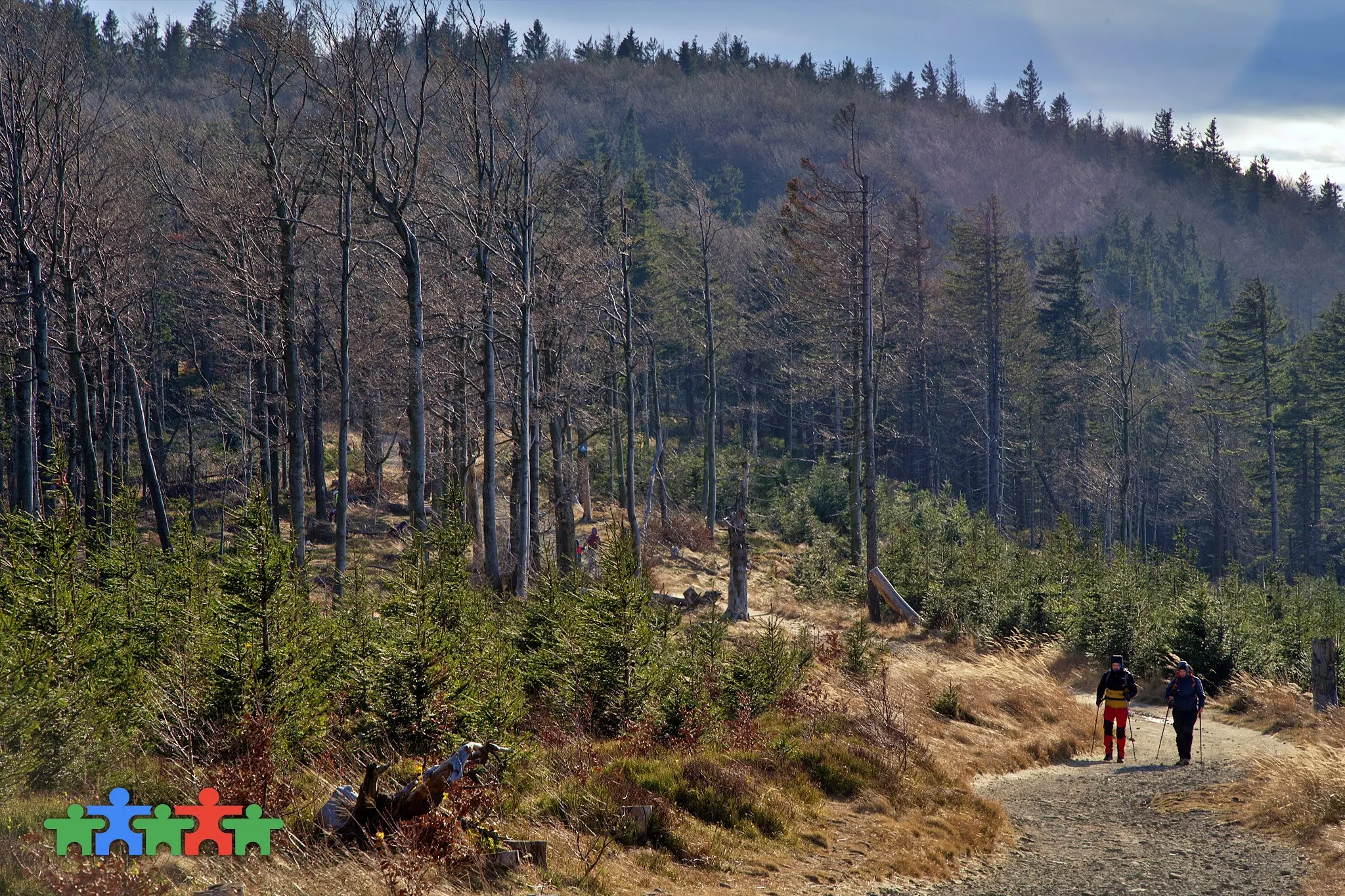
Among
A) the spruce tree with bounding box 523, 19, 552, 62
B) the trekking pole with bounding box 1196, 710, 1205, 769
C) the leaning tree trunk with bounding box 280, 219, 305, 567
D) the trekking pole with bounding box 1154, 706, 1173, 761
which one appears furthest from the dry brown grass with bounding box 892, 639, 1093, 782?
the spruce tree with bounding box 523, 19, 552, 62

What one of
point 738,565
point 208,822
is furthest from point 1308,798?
point 738,565

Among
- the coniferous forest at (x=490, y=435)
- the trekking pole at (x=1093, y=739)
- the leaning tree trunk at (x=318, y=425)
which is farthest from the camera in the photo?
the leaning tree trunk at (x=318, y=425)

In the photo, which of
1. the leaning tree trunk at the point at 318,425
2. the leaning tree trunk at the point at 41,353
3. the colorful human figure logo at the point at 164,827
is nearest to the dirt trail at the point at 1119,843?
the colorful human figure logo at the point at 164,827

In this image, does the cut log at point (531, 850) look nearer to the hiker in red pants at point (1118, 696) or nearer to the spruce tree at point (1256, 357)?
the hiker in red pants at point (1118, 696)

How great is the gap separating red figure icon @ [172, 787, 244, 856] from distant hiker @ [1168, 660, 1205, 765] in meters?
13.3

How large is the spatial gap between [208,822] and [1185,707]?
13577 mm

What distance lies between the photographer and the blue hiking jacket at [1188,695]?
14.1 meters

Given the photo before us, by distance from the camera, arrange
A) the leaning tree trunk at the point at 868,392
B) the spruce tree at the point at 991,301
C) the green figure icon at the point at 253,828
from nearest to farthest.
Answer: the green figure icon at the point at 253,828 < the leaning tree trunk at the point at 868,392 < the spruce tree at the point at 991,301

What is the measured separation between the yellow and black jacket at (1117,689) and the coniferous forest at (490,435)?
13.0 ft

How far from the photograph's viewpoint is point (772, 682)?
12867 millimetres

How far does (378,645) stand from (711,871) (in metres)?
3.72

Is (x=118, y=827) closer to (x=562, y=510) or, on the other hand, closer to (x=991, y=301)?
(x=562, y=510)

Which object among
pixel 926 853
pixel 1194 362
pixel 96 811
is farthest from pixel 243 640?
pixel 1194 362

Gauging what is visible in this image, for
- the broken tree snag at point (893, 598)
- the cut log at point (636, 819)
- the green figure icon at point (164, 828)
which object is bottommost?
the broken tree snag at point (893, 598)
